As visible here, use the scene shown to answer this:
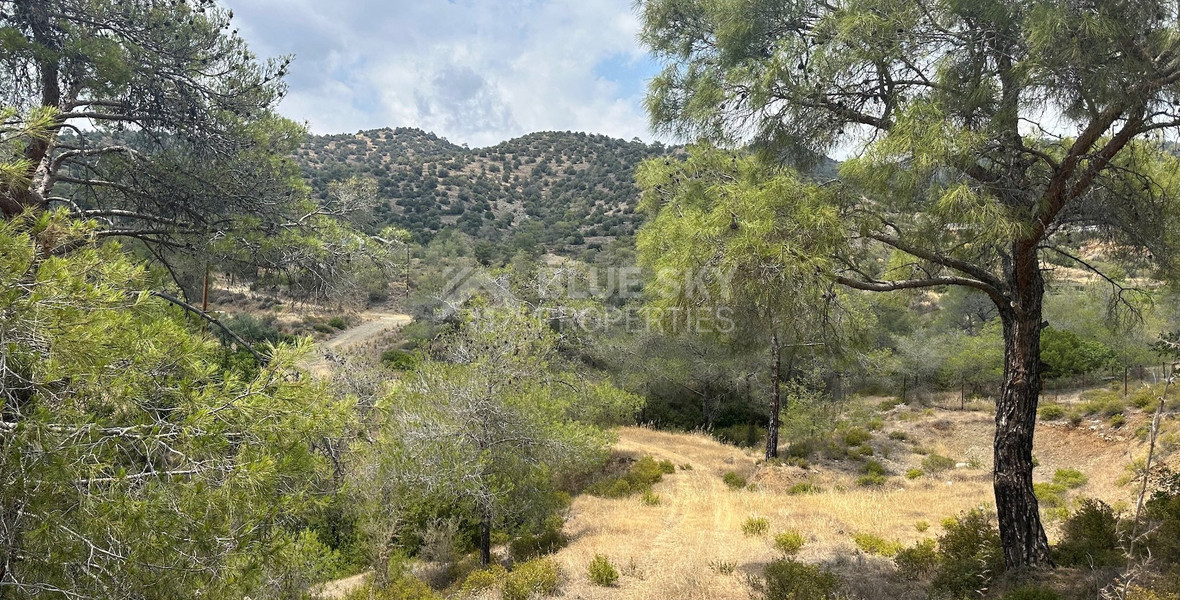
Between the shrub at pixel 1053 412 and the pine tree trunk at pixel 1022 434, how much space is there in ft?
58.8

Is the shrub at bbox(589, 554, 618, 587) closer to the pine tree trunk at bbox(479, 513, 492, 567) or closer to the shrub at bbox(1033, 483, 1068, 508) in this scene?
the pine tree trunk at bbox(479, 513, 492, 567)

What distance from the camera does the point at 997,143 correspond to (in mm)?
5031

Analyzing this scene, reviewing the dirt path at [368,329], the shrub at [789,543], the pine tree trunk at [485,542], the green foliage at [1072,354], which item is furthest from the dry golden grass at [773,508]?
the dirt path at [368,329]

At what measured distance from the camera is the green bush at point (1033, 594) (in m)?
4.69

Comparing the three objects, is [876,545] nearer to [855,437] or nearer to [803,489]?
[803,489]

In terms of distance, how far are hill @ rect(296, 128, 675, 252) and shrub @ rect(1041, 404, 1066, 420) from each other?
36.7 m

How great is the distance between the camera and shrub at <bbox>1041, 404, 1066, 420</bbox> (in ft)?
63.3

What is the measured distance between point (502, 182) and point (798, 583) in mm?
76506

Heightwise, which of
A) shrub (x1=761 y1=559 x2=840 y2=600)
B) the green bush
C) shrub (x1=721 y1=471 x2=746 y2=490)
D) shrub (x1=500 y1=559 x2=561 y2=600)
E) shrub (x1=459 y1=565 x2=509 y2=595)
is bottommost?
shrub (x1=459 y1=565 x2=509 y2=595)

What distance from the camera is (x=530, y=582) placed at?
25.3 ft

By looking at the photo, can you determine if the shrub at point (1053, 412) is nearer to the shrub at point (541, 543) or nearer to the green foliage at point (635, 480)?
the green foliage at point (635, 480)

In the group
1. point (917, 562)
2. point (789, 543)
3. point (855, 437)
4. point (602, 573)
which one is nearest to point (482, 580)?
point (602, 573)

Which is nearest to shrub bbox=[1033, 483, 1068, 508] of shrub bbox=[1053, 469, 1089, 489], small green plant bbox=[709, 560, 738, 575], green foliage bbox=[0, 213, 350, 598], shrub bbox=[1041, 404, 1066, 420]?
shrub bbox=[1053, 469, 1089, 489]

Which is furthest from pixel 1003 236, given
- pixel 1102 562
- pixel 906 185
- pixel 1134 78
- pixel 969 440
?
pixel 969 440
